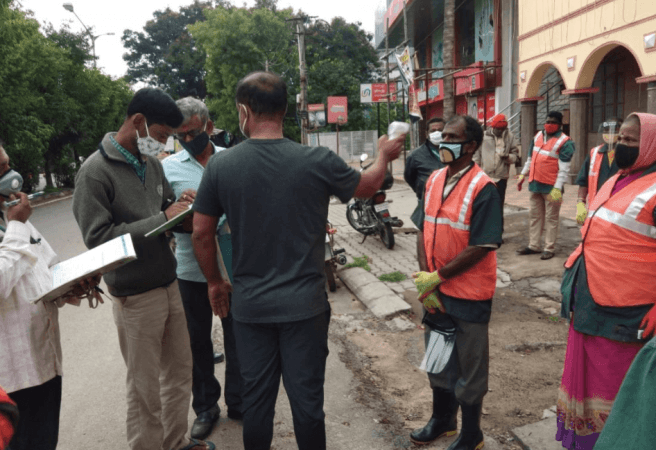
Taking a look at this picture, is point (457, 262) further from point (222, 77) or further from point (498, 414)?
point (222, 77)

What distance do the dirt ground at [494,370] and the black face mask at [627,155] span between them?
172 cm

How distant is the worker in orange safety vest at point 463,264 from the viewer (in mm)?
2885

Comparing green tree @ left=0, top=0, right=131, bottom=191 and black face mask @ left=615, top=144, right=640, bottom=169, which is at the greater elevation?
green tree @ left=0, top=0, right=131, bottom=191

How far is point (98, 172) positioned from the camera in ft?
8.82

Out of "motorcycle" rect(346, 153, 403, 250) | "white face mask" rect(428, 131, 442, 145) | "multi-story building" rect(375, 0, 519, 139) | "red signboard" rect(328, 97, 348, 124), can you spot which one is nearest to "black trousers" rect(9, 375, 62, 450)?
"white face mask" rect(428, 131, 442, 145)

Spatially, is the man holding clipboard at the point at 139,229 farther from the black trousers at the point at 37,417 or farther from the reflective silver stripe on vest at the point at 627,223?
the reflective silver stripe on vest at the point at 627,223

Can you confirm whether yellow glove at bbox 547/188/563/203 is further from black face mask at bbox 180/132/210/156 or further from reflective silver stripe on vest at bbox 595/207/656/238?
black face mask at bbox 180/132/210/156

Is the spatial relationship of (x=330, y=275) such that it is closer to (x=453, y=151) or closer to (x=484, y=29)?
(x=453, y=151)

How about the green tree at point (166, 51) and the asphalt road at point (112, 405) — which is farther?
the green tree at point (166, 51)

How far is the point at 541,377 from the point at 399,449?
147 cm

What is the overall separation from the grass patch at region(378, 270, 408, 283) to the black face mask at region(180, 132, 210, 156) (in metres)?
3.95

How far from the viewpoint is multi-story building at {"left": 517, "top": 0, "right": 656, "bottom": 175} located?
35.9 ft

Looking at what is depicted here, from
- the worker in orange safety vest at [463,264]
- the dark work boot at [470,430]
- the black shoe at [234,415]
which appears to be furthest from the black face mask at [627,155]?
the black shoe at [234,415]

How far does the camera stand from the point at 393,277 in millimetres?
6930
